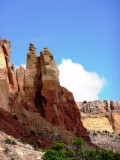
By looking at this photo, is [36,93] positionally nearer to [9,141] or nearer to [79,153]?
[79,153]

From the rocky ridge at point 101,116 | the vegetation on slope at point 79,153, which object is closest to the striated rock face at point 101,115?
the rocky ridge at point 101,116

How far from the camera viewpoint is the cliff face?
82.3m

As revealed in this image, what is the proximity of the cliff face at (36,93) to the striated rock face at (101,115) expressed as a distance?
1756 inches

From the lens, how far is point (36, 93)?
297 ft

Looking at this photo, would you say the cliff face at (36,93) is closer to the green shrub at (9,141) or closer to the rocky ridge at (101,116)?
the green shrub at (9,141)

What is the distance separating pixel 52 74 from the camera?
3558 inches

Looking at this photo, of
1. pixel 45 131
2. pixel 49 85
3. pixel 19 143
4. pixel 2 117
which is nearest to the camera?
pixel 19 143

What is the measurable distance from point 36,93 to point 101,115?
55969mm

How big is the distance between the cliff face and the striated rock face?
146 ft

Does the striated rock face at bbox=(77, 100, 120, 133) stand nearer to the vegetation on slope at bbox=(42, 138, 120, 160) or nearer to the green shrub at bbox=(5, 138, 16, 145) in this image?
the vegetation on slope at bbox=(42, 138, 120, 160)

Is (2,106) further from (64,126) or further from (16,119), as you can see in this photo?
(64,126)

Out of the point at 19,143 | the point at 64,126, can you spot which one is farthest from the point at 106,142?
the point at 19,143

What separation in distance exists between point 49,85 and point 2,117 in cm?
1648

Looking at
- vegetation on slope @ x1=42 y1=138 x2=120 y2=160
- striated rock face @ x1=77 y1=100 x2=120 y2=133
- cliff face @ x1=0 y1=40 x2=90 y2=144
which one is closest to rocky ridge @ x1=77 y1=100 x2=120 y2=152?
striated rock face @ x1=77 y1=100 x2=120 y2=133
